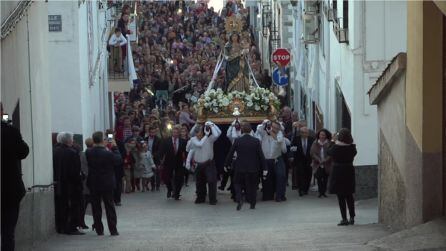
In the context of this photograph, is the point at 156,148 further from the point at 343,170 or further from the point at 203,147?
the point at 343,170

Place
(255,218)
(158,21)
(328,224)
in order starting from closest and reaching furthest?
(328,224) < (255,218) < (158,21)

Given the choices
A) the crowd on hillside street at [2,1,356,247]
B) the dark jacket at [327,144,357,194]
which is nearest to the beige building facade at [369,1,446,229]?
the dark jacket at [327,144,357,194]

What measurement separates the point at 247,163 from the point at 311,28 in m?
12.0

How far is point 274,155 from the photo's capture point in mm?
23375

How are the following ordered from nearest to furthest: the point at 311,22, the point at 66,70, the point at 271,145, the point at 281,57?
the point at 271,145
the point at 66,70
the point at 311,22
the point at 281,57

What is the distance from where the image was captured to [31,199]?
15094mm

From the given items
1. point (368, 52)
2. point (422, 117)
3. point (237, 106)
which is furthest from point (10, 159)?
point (237, 106)

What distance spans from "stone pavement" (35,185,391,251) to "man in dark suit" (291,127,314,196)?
277mm

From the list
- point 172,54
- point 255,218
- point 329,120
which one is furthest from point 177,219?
point 172,54

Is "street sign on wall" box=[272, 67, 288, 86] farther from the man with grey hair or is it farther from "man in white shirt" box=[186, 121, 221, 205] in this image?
the man with grey hair

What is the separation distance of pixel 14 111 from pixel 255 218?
255 inches

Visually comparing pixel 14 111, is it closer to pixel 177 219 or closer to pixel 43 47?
pixel 43 47

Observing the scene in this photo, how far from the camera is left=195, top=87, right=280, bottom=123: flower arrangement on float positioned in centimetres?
2775

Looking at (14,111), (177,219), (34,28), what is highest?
(34,28)
